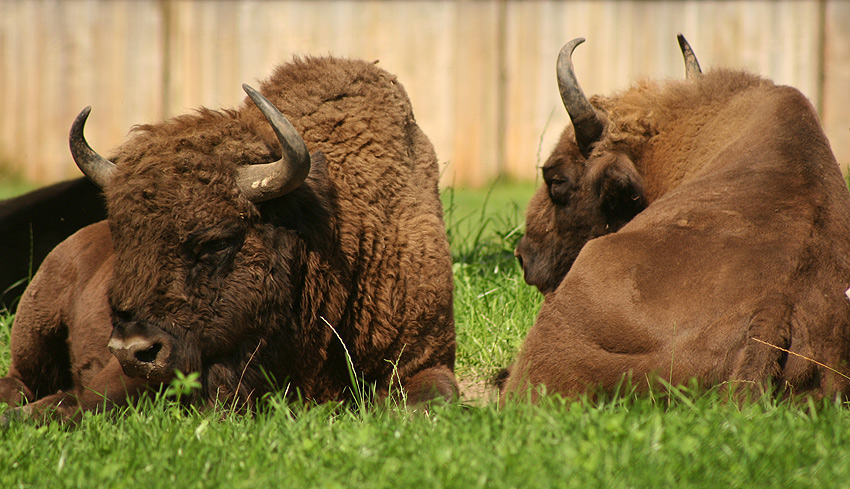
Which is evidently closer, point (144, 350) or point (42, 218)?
point (144, 350)

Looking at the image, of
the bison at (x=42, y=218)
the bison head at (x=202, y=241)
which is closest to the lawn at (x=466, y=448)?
the bison head at (x=202, y=241)

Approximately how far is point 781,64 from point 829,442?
33.5 feet

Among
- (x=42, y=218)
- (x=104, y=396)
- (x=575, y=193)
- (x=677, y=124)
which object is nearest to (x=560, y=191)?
(x=575, y=193)

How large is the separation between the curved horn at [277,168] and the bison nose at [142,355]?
711 mm

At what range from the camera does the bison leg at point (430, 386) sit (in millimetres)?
A: 3883

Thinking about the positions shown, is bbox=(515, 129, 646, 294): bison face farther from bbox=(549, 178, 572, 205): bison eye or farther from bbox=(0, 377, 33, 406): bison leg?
bbox=(0, 377, 33, 406): bison leg

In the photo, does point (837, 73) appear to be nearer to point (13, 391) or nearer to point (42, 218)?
point (42, 218)

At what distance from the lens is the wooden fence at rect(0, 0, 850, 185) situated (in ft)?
38.3

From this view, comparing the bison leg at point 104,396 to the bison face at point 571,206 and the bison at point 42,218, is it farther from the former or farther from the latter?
the bison face at point 571,206

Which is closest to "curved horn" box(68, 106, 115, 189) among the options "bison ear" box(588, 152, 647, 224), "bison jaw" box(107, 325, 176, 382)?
"bison jaw" box(107, 325, 176, 382)

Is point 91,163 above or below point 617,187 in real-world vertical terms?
above

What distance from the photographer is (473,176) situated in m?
12.1

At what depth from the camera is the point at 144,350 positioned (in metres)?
3.43

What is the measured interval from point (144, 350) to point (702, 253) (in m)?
2.18
